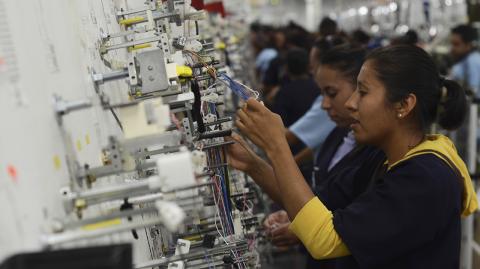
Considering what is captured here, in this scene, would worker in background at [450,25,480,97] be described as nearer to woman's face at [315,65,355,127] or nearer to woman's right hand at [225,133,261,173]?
woman's face at [315,65,355,127]

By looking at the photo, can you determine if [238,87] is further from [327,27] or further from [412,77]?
[327,27]

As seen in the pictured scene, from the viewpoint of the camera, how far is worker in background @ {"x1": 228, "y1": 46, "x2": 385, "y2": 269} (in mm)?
1979

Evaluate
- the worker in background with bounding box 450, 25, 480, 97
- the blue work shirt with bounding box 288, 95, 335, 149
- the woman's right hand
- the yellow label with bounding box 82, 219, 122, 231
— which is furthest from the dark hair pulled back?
the worker in background with bounding box 450, 25, 480, 97

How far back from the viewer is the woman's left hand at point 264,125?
1646mm

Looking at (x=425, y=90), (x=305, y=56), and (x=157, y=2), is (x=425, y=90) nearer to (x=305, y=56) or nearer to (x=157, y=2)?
(x=157, y=2)

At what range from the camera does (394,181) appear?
156 centimetres

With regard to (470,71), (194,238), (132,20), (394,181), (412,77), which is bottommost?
(470,71)

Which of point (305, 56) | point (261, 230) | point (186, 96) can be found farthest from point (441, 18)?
point (186, 96)

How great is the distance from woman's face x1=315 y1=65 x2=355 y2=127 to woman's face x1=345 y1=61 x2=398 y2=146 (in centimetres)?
63

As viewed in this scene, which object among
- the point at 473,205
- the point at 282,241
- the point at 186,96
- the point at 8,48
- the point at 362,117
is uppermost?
the point at 8,48

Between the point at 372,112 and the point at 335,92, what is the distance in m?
0.76

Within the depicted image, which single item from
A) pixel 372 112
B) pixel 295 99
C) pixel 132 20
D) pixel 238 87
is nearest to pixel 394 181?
pixel 372 112

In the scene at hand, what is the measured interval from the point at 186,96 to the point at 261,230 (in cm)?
105

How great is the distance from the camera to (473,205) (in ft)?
5.79
